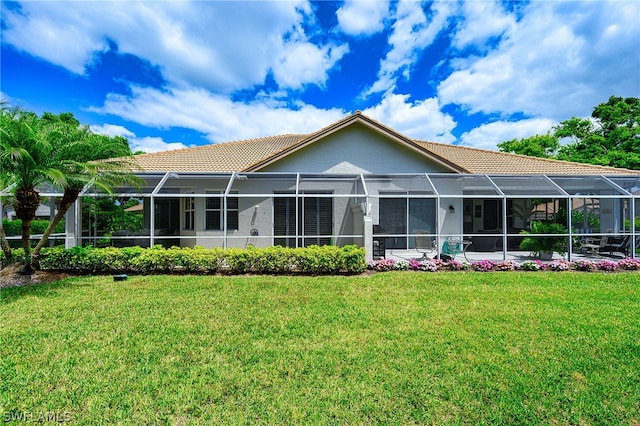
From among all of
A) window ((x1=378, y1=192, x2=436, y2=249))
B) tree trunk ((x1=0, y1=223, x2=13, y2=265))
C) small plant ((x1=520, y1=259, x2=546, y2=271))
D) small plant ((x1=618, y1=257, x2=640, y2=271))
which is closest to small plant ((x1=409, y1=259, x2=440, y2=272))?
window ((x1=378, y1=192, x2=436, y2=249))

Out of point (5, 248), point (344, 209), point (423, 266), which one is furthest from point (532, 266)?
point (5, 248)

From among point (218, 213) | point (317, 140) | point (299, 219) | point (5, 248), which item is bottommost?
point (5, 248)

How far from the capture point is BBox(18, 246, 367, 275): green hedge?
10.6 meters

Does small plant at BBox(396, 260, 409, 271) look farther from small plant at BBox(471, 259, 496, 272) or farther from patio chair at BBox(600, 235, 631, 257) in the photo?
patio chair at BBox(600, 235, 631, 257)

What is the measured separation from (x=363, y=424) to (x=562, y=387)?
296cm

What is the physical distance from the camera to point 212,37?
1223 centimetres

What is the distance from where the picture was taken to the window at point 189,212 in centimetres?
1557

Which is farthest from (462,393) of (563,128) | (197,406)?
(563,128)

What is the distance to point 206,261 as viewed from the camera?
1068 centimetres

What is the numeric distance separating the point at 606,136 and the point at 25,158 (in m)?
47.9

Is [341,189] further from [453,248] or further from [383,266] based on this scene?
[453,248]

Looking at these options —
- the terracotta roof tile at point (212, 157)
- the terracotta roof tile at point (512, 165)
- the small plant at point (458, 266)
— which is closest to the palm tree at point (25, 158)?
the terracotta roof tile at point (212, 157)

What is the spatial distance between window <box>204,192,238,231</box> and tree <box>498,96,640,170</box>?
37694mm

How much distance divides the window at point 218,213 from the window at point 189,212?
3.44 feet
